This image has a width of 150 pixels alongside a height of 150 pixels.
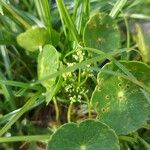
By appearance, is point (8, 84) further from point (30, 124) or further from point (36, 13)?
point (36, 13)

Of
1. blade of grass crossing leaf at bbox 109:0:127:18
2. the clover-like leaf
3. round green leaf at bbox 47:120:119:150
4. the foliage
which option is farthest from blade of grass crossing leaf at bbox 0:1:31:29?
round green leaf at bbox 47:120:119:150

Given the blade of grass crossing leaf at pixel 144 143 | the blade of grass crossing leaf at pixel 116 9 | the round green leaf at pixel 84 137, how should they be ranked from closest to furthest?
the round green leaf at pixel 84 137, the blade of grass crossing leaf at pixel 144 143, the blade of grass crossing leaf at pixel 116 9

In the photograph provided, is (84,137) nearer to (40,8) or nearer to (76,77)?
(76,77)

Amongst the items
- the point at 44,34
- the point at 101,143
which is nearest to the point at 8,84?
the point at 44,34

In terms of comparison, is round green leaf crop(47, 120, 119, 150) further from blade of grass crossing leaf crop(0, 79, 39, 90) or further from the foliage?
blade of grass crossing leaf crop(0, 79, 39, 90)

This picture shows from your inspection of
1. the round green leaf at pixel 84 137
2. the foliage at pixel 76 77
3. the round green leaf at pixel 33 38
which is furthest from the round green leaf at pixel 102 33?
the round green leaf at pixel 84 137

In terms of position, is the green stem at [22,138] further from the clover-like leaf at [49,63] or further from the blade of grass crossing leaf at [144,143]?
the blade of grass crossing leaf at [144,143]

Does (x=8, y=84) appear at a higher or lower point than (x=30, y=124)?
higher
